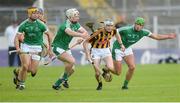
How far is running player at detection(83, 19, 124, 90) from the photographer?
71.0 feet

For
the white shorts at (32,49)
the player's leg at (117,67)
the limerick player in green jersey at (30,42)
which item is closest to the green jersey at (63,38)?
→ the limerick player in green jersey at (30,42)

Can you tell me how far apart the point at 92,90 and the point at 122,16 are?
22.4m

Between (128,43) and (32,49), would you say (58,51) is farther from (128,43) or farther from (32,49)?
(128,43)

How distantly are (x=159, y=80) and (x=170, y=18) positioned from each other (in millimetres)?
18081

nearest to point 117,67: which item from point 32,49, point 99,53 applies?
point 99,53

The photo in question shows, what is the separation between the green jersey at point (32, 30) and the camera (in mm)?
21922

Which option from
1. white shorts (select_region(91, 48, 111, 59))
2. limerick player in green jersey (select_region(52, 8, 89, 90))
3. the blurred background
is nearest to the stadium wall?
the blurred background

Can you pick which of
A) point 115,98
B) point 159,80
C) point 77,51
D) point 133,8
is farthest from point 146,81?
point 133,8

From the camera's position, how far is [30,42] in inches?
877

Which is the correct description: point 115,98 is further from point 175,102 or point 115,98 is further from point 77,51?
point 77,51

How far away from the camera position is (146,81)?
26.1 meters

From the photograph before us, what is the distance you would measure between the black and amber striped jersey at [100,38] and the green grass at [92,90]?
4.15 ft

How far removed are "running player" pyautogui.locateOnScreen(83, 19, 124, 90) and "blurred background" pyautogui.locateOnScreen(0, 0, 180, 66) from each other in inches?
623

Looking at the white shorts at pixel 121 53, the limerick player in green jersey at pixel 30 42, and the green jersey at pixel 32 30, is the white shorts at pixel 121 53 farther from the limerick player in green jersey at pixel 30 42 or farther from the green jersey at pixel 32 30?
the green jersey at pixel 32 30
